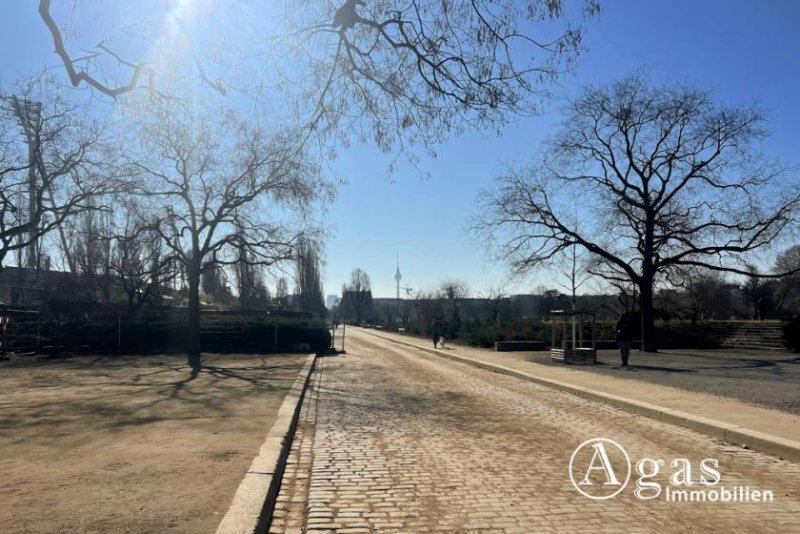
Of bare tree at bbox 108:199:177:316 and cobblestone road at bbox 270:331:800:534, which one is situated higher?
bare tree at bbox 108:199:177:316

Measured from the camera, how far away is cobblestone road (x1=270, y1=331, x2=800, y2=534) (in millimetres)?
5527


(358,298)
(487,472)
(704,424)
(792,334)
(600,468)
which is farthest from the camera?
(358,298)

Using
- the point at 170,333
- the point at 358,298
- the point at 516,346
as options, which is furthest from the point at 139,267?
the point at 358,298

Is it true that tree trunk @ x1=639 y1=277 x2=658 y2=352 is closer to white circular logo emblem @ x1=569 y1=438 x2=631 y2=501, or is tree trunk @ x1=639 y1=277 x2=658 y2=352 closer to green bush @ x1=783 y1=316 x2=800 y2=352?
green bush @ x1=783 y1=316 x2=800 y2=352

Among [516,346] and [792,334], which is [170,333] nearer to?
[516,346]

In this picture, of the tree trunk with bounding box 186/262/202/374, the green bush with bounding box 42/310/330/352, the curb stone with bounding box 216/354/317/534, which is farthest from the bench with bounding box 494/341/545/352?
the curb stone with bounding box 216/354/317/534

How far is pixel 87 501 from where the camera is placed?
18.3 feet

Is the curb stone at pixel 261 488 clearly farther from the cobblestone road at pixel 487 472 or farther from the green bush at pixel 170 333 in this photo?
Result: the green bush at pixel 170 333

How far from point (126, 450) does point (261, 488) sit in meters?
2.71

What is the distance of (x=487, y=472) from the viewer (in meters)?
7.28

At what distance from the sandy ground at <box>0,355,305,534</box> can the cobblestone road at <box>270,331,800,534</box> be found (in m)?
0.77

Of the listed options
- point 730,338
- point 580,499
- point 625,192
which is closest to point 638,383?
point 580,499

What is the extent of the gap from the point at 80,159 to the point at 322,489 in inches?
856

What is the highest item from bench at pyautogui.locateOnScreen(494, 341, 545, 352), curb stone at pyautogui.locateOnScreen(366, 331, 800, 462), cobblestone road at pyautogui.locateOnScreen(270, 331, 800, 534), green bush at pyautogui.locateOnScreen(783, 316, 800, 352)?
green bush at pyautogui.locateOnScreen(783, 316, 800, 352)
